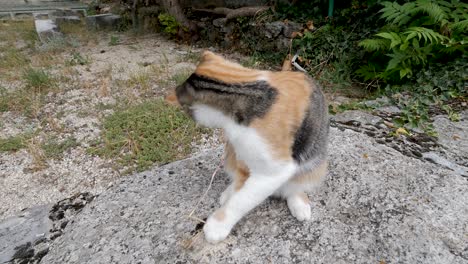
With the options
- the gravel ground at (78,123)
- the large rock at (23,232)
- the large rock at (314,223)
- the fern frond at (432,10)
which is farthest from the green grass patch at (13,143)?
the fern frond at (432,10)

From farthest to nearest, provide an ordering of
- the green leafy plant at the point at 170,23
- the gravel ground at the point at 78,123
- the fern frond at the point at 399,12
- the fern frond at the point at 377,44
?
the green leafy plant at the point at 170,23 → the fern frond at the point at 377,44 → the fern frond at the point at 399,12 → the gravel ground at the point at 78,123

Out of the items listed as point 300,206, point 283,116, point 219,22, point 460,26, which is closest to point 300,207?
point 300,206

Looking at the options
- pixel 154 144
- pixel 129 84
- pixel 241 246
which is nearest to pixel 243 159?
pixel 241 246

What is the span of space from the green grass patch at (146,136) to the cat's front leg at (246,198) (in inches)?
51.3

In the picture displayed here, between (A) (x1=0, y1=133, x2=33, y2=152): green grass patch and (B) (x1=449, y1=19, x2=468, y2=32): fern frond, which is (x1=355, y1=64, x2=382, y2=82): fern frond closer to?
(B) (x1=449, y1=19, x2=468, y2=32): fern frond

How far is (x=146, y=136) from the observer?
3.17m

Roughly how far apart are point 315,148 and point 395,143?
3.69ft

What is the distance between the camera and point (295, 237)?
1.78 metres

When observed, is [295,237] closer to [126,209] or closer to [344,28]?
[126,209]

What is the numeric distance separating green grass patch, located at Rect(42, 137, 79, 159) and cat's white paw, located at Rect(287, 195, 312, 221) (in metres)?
2.28

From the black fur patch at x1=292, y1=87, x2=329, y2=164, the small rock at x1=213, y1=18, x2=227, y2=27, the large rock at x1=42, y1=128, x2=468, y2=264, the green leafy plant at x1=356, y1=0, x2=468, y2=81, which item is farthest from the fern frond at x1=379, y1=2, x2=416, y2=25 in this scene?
Result: the small rock at x1=213, y1=18, x2=227, y2=27

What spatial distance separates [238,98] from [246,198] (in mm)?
478

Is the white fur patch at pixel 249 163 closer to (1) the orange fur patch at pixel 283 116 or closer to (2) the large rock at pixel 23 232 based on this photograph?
(1) the orange fur patch at pixel 283 116

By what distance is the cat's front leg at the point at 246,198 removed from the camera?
1535 millimetres
